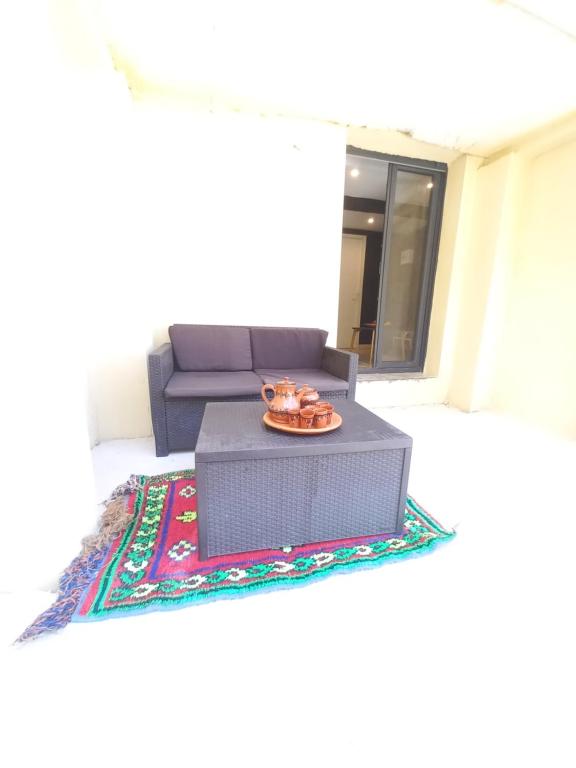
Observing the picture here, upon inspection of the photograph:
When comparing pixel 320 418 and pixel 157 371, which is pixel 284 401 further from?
pixel 157 371

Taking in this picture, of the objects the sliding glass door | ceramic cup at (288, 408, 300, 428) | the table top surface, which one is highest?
the sliding glass door

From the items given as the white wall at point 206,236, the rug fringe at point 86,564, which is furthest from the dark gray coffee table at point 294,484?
the white wall at point 206,236

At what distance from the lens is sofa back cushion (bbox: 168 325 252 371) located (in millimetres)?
2312

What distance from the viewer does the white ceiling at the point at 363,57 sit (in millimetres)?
1592

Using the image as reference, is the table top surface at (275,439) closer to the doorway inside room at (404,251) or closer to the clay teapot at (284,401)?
the clay teapot at (284,401)

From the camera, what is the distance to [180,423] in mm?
1952

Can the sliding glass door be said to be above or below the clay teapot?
above

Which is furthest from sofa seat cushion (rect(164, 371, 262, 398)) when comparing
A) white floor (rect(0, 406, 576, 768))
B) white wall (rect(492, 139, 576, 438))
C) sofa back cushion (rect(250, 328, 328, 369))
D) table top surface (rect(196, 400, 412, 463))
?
white wall (rect(492, 139, 576, 438))

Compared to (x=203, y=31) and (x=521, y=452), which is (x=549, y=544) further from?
(x=203, y=31)

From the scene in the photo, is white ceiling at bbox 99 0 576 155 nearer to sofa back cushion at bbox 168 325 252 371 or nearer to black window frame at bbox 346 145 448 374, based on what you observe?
black window frame at bbox 346 145 448 374

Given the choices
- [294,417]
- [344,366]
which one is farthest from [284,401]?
[344,366]

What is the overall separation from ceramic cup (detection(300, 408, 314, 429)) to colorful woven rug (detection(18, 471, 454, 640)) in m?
0.48

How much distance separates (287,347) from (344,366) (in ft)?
1.74

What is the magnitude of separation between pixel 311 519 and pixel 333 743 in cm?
58
